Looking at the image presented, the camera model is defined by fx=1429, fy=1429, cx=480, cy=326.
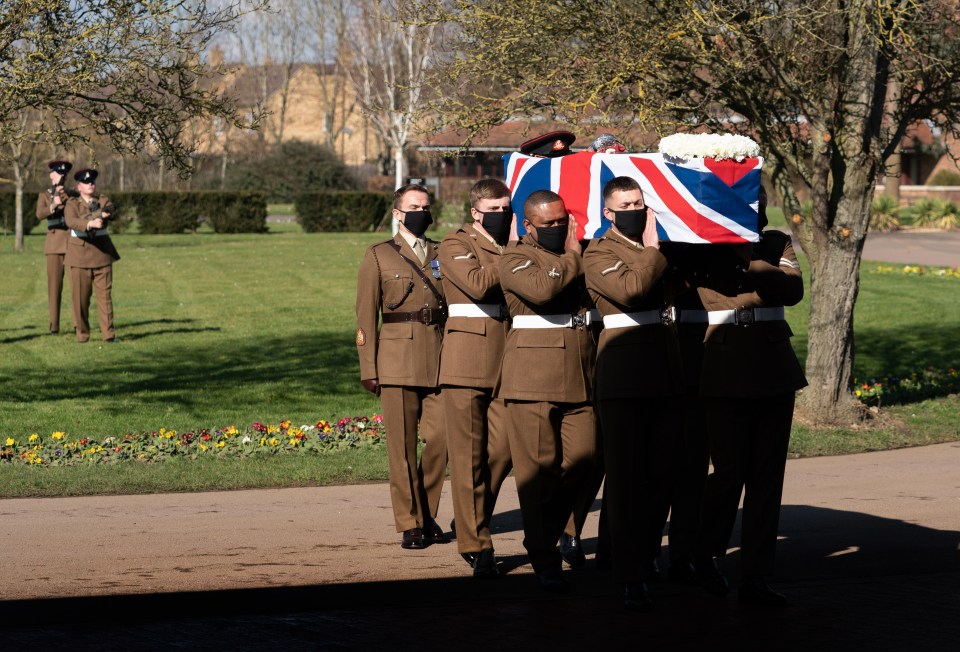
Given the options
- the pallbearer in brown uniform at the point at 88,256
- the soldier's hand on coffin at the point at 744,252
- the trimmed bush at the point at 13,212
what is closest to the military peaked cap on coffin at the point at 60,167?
the pallbearer in brown uniform at the point at 88,256

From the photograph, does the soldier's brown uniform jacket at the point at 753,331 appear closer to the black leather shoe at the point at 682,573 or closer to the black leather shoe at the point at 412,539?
the black leather shoe at the point at 682,573

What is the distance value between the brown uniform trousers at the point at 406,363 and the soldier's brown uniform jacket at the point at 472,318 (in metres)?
0.41

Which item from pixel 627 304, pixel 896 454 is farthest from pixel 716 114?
pixel 627 304

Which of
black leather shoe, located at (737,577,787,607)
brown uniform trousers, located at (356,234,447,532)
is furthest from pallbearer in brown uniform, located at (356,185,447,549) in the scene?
black leather shoe, located at (737,577,787,607)

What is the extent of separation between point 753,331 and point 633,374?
2.04 feet

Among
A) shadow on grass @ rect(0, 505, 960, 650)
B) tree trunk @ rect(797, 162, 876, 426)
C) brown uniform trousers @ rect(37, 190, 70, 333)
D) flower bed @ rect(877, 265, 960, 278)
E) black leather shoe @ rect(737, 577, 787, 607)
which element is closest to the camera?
shadow on grass @ rect(0, 505, 960, 650)

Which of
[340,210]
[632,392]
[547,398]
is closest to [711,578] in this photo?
[632,392]

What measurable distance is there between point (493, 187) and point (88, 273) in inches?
435

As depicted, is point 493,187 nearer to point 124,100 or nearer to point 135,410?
point 124,100

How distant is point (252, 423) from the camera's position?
1177 centimetres

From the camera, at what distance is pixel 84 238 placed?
16.8 meters

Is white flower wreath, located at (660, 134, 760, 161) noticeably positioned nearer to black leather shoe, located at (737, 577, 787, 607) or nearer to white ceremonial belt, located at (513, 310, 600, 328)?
white ceremonial belt, located at (513, 310, 600, 328)

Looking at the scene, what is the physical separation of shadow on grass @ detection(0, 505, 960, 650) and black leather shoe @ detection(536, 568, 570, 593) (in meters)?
0.03

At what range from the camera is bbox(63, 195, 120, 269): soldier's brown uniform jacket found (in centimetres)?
1666
